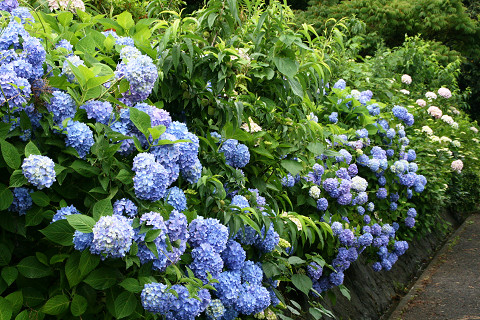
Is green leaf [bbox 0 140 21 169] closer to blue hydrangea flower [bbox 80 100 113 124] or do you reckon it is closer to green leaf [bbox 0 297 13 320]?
blue hydrangea flower [bbox 80 100 113 124]

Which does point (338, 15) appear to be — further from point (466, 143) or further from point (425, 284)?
point (425, 284)

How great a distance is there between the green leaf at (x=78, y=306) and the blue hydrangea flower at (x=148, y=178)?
358 mm

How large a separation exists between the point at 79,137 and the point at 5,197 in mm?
281

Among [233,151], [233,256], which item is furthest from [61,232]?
[233,151]

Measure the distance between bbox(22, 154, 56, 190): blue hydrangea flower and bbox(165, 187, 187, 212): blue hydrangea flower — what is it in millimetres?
464

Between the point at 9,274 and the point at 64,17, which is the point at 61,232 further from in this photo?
the point at 64,17

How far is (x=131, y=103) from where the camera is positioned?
179cm

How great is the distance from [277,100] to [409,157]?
8.80 feet

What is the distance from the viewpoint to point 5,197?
145 cm

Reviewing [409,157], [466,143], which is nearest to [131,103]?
[409,157]

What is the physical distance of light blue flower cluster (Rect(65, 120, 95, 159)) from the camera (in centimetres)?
156

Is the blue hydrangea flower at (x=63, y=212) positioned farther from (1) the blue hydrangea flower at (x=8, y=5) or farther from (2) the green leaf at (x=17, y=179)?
(1) the blue hydrangea flower at (x=8, y=5)

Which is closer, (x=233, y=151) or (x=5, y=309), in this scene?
(x=5, y=309)

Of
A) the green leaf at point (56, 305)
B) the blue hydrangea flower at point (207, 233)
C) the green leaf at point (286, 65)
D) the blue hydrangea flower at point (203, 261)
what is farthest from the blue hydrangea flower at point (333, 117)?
the green leaf at point (56, 305)
